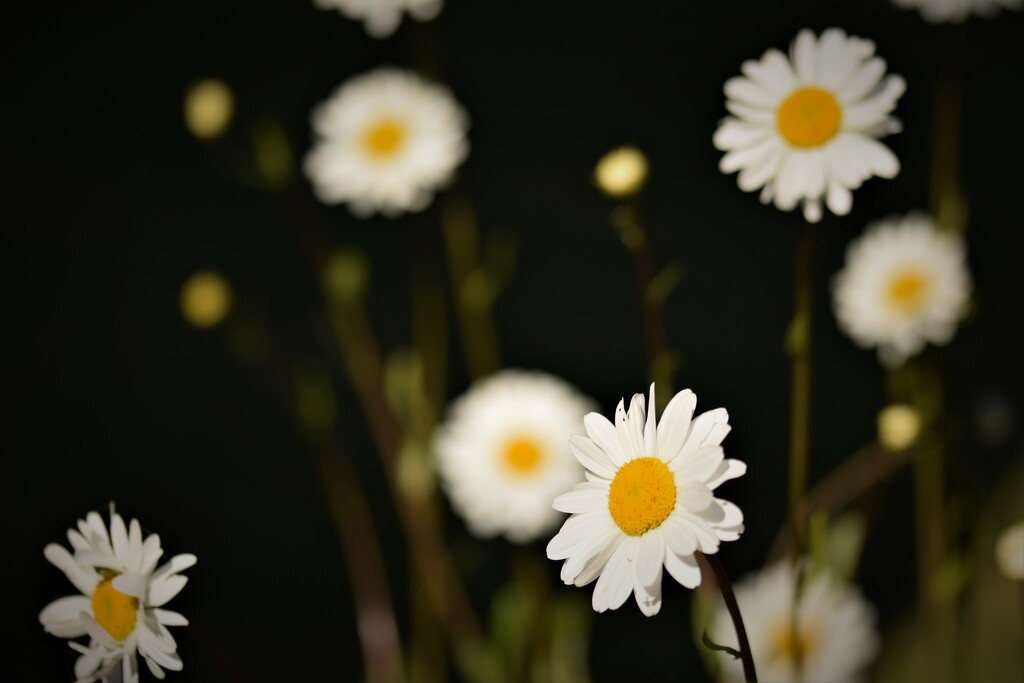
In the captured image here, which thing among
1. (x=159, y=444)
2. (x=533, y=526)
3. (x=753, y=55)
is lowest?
(x=533, y=526)

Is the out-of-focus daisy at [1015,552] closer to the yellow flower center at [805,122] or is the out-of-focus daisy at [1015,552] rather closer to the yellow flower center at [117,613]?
the yellow flower center at [805,122]

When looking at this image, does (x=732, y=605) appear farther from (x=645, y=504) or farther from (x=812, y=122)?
(x=812, y=122)

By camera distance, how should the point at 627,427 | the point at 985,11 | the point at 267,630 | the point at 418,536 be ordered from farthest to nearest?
1. the point at 267,630
2. the point at 418,536
3. the point at 985,11
4. the point at 627,427

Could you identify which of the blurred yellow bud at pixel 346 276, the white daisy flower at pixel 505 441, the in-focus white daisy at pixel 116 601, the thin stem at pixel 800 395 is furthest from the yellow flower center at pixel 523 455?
the in-focus white daisy at pixel 116 601

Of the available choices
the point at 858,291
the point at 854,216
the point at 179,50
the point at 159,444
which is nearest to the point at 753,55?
the point at 854,216

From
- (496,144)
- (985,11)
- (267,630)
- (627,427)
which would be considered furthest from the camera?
(496,144)

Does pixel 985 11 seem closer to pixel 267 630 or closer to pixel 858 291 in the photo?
pixel 858 291

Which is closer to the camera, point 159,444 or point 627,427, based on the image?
point 627,427
